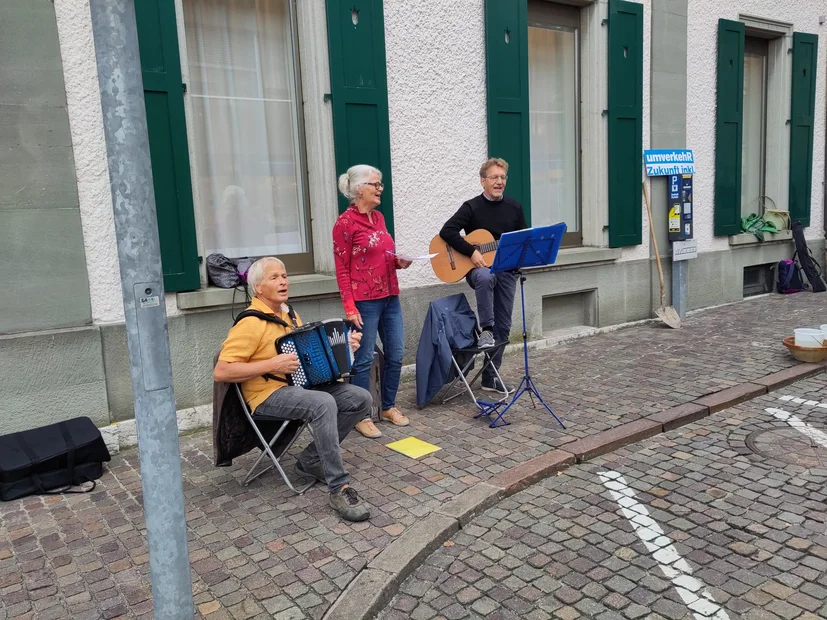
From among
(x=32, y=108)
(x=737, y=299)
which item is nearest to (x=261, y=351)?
(x=32, y=108)

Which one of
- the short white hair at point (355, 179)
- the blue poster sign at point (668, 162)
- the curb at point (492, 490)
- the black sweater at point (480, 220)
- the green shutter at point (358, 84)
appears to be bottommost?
the curb at point (492, 490)

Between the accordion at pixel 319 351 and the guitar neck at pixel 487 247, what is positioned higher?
the guitar neck at pixel 487 247

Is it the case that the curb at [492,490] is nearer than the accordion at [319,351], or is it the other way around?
the curb at [492,490]

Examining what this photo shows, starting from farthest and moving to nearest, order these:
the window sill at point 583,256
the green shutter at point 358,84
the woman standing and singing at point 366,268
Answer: the window sill at point 583,256 → the green shutter at point 358,84 → the woman standing and singing at point 366,268

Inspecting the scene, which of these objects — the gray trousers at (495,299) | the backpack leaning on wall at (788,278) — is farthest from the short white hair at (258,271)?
the backpack leaning on wall at (788,278)

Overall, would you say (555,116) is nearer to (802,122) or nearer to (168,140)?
(168,140)

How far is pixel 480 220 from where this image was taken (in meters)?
5.54

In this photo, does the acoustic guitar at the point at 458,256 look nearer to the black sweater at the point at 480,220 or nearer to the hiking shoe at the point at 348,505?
the black sweater at the point at 480,220

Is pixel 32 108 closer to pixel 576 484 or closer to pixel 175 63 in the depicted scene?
pixel 175 63

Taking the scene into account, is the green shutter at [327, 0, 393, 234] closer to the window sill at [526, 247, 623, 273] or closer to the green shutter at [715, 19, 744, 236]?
the window sill at [526, 247, 623, 273]

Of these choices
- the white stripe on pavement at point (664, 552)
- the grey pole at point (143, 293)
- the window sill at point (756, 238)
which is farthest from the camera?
the window sill at point (756, 238)

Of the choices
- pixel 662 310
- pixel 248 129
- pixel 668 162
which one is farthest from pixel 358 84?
pixel 662 310

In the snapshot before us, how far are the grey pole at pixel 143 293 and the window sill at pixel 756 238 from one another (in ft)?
29.2

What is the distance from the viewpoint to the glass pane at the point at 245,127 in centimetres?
539
